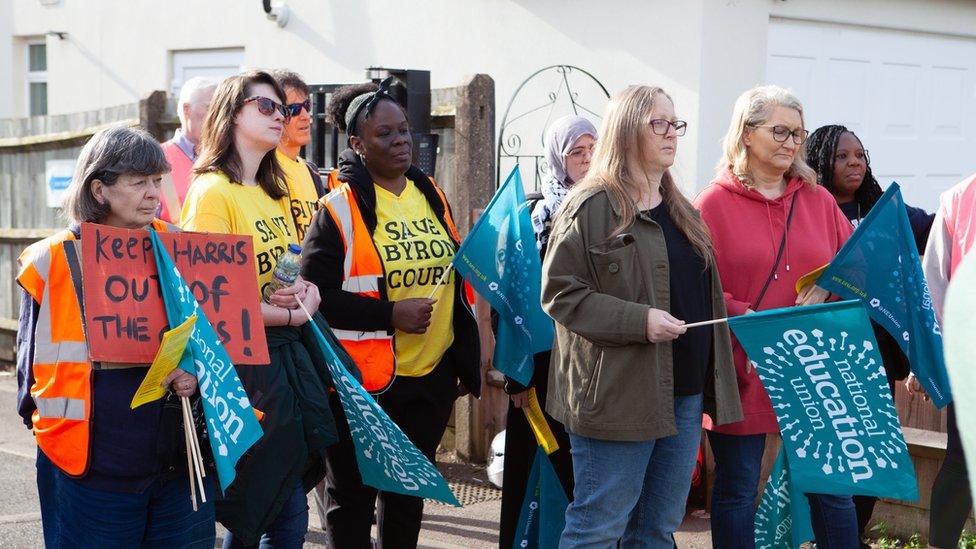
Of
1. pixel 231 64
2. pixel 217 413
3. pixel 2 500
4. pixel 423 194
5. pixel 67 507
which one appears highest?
pixel 231 64

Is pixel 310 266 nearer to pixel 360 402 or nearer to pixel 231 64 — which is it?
pixel 360 402

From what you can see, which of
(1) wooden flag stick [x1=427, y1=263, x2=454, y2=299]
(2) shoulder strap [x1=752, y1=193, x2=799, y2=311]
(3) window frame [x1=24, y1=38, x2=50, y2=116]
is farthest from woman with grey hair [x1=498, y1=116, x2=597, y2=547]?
(3) window frame [x1=24, y1=38, x2=50, y2=116]

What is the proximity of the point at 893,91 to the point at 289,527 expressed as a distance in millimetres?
6934

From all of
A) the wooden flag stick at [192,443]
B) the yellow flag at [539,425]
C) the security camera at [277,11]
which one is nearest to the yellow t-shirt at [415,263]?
the yellow flag at [539,425]

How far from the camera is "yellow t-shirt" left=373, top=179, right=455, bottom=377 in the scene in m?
4.25

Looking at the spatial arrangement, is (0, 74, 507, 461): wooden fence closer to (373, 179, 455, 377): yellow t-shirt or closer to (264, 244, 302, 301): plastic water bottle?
(264, 244, 302, 301): plastic water bottle

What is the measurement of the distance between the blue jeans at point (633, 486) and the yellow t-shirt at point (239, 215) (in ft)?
3.96

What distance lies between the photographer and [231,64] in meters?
11.7

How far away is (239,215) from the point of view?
3.97 metres

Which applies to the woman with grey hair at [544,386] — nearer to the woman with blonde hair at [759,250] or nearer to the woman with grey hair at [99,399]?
the woman with blonde hair at [759,250]

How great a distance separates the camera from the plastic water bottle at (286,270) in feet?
12.6

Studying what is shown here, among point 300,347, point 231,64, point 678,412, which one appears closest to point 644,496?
point 678,412

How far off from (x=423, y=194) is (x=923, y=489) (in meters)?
2.60

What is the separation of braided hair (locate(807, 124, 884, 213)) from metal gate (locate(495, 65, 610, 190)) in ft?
11.3
